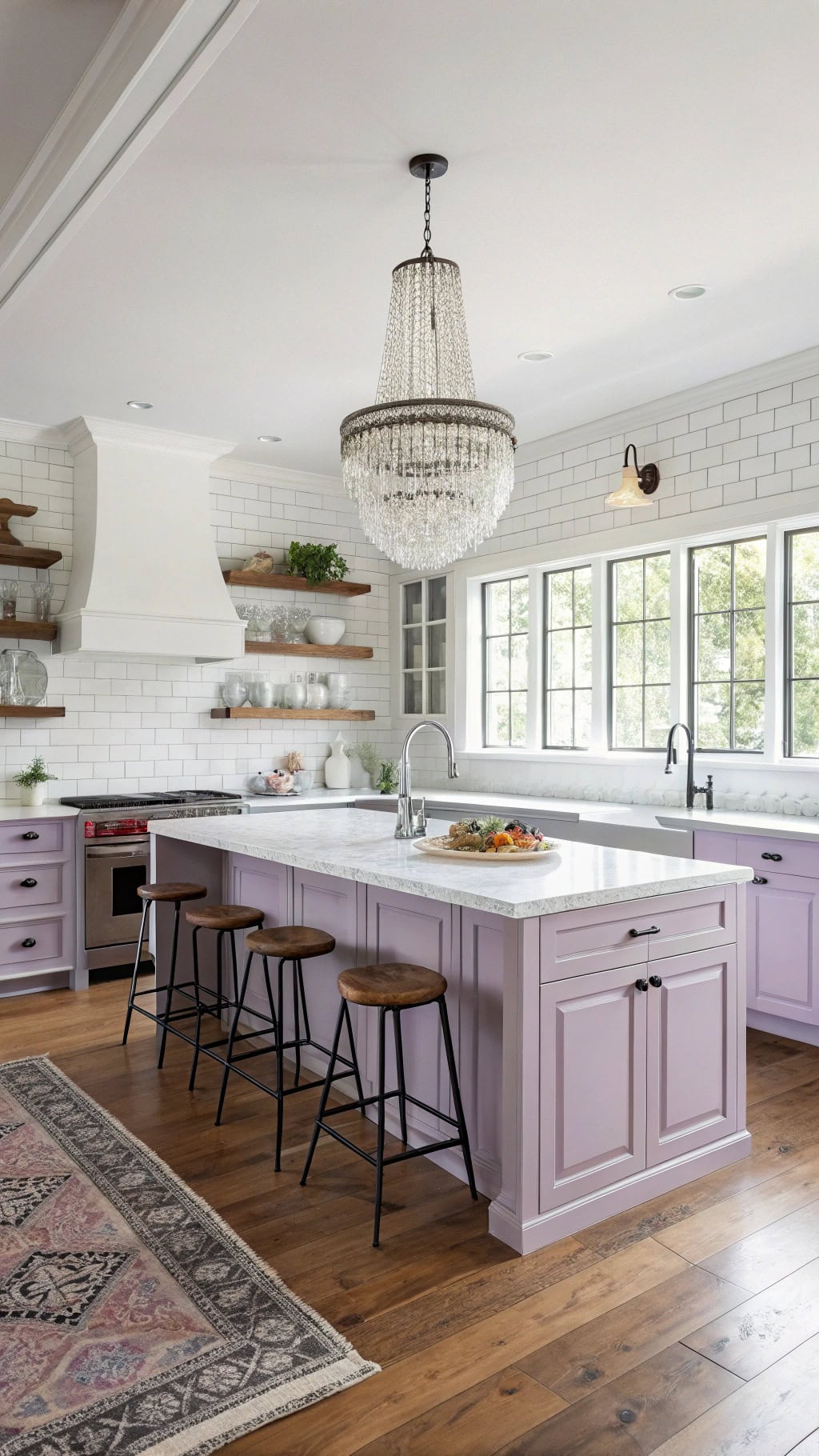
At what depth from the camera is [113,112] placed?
98.3 inches

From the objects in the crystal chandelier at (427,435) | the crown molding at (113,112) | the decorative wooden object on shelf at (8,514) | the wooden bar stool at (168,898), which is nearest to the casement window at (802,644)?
the crystal chandelier at (427,435)

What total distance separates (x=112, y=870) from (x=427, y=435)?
3254 millimetres

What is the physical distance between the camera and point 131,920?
5227 mm

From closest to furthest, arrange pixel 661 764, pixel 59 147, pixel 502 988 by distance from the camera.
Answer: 1. pixel 502 988
2. pixel 59 147
3. pixel 661 764

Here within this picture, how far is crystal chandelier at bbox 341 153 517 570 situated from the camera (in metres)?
2.89

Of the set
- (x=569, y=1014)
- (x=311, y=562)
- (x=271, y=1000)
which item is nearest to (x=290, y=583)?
(x=311, y=562)

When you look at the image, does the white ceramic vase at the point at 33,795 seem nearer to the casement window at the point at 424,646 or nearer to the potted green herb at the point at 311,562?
the potted green herb at the point at 311,562

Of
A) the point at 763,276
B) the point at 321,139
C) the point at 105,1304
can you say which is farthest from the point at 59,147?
the point at 105,1304

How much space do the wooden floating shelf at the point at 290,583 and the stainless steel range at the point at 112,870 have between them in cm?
166

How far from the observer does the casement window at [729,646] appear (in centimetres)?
491

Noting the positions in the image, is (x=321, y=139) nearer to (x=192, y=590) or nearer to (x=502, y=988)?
(x=502, y=988)

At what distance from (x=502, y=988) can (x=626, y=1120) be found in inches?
20.5

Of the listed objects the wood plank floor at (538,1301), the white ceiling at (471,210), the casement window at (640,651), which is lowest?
the wood plank floor at (538,1301)

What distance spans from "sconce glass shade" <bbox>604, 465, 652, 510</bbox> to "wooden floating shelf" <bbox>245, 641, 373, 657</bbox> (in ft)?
7.97
